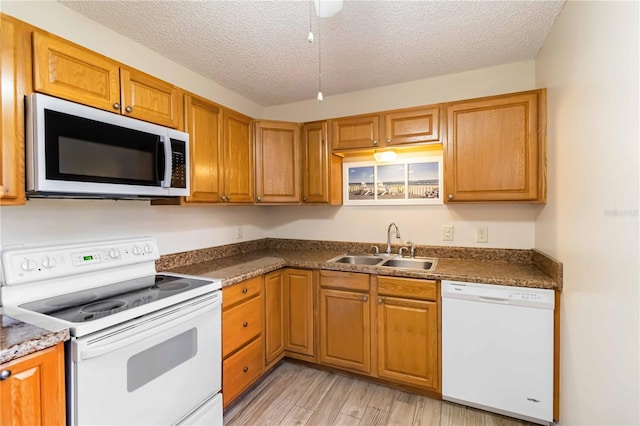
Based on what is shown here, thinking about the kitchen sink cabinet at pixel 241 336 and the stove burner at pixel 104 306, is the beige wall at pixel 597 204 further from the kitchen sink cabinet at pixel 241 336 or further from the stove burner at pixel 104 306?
the stove burner at pixel 104 306

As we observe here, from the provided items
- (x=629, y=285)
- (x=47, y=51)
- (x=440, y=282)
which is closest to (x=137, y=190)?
(x=47, y=51)

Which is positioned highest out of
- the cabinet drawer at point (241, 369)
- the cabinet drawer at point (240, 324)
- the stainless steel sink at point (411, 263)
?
the stainless steel sink at point (411, 263)

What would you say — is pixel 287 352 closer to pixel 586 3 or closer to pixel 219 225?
pixel 219 225

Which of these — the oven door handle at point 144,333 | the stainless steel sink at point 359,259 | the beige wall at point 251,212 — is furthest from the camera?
the stainless steel sink at point 359,259

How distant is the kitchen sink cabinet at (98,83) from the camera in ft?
4.18

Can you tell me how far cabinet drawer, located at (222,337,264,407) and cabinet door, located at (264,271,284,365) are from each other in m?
0.11

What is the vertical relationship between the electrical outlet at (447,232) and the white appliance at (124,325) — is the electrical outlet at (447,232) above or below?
above

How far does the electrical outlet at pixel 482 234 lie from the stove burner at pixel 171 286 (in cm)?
215

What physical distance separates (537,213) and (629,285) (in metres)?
1.31

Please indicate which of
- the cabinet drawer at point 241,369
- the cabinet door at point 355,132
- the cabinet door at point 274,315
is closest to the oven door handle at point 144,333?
the cabinet drawer at point 241,369

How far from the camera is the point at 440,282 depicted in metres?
1.94

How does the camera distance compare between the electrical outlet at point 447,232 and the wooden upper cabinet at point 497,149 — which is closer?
the wooden upper cabinet at point 497,149

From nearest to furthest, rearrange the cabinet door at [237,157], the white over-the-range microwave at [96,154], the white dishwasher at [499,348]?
Result: the white over-the-range microwave at [96,154] → the white dishwasher at [499,348] → the cabinet door at [237,157]

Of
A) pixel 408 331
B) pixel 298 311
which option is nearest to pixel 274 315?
pixel 298 311
